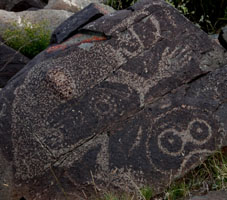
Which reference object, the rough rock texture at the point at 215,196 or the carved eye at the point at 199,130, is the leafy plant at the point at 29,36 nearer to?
the carved eye at the point at 199,130

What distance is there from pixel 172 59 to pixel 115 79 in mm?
444

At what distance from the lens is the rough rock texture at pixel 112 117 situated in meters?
2.76

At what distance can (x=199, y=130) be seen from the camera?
2787mm

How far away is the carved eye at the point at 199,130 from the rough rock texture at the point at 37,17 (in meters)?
3.54

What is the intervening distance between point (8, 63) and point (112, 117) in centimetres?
243

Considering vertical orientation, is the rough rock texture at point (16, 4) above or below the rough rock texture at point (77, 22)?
below

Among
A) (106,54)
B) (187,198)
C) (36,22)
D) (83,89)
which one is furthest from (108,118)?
(36,22)

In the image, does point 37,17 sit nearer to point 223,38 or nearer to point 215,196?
point 223,38

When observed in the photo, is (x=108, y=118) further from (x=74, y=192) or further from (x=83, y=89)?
(x=74, y=192)

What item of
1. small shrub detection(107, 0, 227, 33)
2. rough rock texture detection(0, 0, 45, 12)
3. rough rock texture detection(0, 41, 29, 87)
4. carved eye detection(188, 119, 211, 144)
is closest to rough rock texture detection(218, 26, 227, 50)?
carved eye detection(188, 119, 211, 144)

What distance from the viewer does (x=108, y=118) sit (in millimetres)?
2805

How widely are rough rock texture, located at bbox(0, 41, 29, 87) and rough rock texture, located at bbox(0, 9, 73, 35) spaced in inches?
39.7

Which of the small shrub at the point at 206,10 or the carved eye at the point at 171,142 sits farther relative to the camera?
the small shrub at the point at 206,10

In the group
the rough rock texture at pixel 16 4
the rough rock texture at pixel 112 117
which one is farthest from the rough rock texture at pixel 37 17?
the rough rock texture at pixel 112 117
